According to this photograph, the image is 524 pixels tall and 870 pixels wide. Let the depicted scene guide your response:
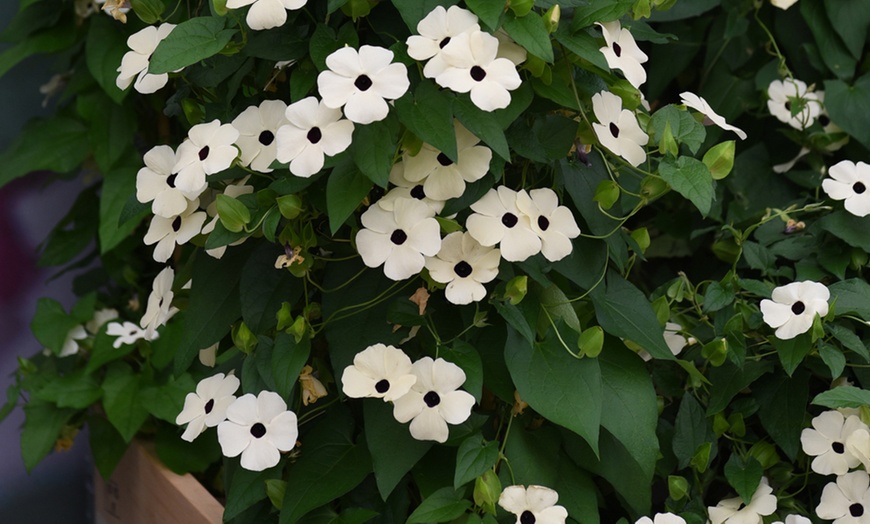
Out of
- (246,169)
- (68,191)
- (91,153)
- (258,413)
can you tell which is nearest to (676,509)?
(258,413)

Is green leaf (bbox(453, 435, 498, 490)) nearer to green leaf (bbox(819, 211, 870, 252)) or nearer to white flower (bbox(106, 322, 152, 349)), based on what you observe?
green leaf (bbox(819, 211, 870, 252))

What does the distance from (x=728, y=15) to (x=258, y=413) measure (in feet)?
2.91

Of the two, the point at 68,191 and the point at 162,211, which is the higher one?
the point at 162,211

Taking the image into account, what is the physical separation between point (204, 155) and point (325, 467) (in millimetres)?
294

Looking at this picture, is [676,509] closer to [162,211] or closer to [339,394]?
[339,394]

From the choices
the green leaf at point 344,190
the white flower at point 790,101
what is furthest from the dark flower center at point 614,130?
the white flower at point 790,101

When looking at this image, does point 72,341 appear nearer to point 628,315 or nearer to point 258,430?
point 258,430

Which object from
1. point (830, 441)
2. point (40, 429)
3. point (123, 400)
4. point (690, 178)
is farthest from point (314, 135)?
point (40, 429)

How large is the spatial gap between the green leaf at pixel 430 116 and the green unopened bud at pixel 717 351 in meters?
0.36

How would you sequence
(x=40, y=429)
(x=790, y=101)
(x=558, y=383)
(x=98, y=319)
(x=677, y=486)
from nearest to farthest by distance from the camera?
1. (x=558, y=383)
2. (x=677, y=486)
3. (x=790, y=101)
4. (x=40, y=429)
5. (x=98, y=319)

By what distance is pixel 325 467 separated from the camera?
0.85 m

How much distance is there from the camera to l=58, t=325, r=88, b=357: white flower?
144 centimetres

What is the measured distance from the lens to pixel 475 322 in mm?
799

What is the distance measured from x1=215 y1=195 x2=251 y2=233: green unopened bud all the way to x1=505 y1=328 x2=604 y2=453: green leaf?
241 millimetres
